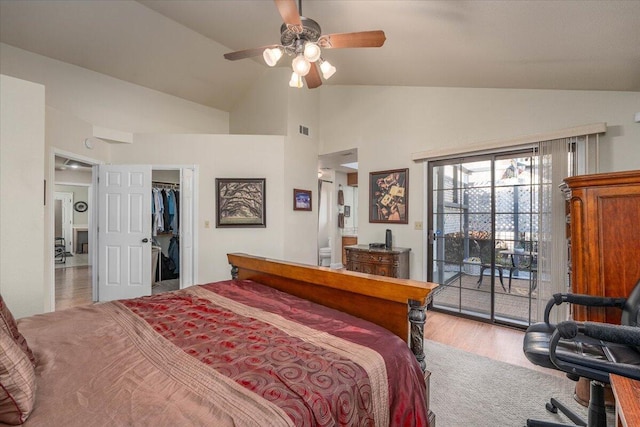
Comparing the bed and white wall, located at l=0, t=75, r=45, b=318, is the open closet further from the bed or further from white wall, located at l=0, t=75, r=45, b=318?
the bed

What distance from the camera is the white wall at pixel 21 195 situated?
2.29 meters

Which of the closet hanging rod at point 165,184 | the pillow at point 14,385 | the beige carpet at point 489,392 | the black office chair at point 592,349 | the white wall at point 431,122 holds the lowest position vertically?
the beige carpet at point 489,392

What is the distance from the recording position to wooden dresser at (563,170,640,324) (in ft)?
5.72

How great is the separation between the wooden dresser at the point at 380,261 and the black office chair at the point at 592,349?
6.26ft

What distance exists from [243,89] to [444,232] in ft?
13.6

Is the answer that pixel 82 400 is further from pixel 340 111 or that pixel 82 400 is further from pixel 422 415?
pixel 340 111

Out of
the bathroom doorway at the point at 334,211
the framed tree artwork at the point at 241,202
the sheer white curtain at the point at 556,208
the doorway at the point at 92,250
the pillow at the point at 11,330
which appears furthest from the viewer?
the bathroom doorway at the point at 334,211

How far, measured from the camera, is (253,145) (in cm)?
439

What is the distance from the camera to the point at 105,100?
162 inches

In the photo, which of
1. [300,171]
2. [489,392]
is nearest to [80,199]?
[300,171]

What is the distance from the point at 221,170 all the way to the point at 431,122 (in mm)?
3046

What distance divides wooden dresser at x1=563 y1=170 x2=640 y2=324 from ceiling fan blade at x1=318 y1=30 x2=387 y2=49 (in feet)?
5.35

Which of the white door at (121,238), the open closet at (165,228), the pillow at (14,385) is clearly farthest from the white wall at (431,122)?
the pillow at (14,385)

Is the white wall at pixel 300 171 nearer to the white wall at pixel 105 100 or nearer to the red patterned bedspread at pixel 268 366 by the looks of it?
the white wall at pixel 105 100
